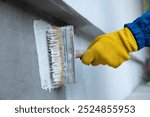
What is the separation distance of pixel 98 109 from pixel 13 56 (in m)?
0.21

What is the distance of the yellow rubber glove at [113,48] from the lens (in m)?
0.68

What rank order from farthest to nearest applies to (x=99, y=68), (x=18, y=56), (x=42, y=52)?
(x=99, y=68) < (x=42, y=52) < (x=18, y=56)

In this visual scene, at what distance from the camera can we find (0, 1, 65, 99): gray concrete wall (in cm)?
54

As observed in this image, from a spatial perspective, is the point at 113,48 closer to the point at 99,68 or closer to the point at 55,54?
the point at 55,54

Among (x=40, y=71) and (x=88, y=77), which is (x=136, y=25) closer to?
(x=40, y=71)

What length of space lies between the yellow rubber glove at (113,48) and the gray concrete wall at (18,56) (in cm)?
14

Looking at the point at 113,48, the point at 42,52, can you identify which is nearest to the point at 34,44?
the point at 42,52

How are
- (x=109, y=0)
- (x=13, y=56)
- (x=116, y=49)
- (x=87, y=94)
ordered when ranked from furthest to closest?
(x=109, y=0) < (x=87, y=94) < (x=116, y=49) < (x=13, y=56)

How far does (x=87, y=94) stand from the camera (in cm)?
101

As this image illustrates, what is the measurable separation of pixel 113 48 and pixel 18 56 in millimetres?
225

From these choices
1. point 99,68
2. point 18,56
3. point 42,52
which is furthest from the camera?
point 99,68

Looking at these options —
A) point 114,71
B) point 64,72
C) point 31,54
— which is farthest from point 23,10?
point 114,71

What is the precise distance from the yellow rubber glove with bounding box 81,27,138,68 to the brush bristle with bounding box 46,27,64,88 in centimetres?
8

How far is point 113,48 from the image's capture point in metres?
0.68
